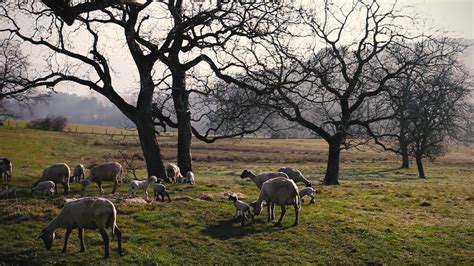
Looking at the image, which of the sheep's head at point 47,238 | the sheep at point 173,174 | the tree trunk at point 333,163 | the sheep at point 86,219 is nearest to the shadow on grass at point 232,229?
the sheep at point 86,219

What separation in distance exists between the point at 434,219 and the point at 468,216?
210 centimetres

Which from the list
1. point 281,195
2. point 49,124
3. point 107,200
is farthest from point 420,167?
point 49,124

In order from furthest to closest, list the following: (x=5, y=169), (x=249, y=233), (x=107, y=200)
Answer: (x=5, y=169), (x=249, y=233), (x=107, y=200)

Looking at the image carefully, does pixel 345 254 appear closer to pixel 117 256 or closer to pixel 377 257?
pixel 377 257

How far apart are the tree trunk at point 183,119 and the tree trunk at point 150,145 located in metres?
2.33

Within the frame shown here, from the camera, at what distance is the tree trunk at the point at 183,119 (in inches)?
1016

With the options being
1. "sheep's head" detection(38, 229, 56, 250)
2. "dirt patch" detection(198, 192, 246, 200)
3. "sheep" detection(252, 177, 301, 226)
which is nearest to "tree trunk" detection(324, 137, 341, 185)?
"dirt patch" detection(198, 192, 246, 200)

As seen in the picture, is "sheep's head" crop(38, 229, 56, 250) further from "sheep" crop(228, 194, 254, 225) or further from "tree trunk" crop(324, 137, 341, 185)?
"tree trunk" crop(324, 137, 341, 185)

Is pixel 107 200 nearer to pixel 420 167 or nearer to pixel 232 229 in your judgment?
pixel 232 229

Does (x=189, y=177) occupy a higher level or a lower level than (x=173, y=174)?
lower

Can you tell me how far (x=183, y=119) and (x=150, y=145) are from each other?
3.16m

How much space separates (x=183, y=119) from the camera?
26.3 meters

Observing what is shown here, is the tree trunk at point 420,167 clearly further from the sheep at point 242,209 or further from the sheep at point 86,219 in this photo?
the sheep at point 86,219

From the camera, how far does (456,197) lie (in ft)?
88.2
